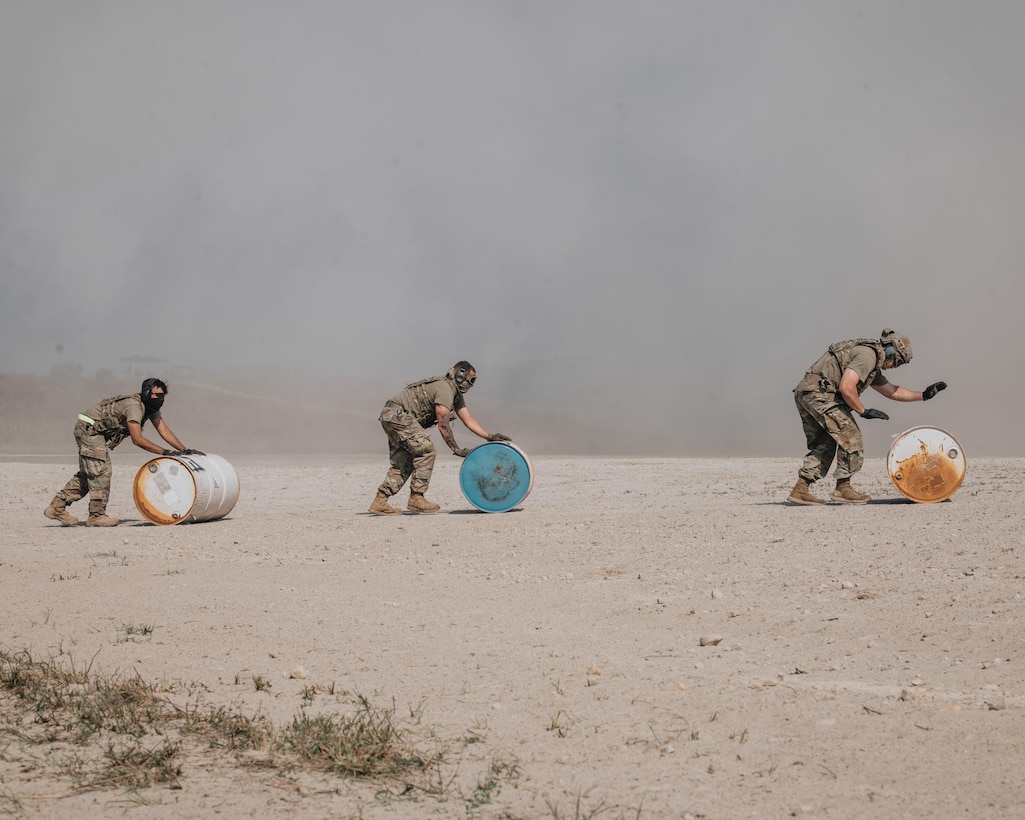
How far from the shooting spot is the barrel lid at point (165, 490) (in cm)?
1303

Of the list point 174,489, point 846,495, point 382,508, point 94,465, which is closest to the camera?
point 846,495

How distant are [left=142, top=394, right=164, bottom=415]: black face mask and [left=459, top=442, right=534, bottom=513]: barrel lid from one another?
3.78 m

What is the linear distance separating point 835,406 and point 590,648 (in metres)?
6.79

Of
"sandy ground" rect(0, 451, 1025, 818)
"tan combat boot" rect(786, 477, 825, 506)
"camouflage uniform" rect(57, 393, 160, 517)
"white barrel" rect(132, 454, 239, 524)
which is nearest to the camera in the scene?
"sandy ground" rect(0, 451, 1025, 818)

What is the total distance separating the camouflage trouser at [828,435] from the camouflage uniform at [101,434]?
307 inches

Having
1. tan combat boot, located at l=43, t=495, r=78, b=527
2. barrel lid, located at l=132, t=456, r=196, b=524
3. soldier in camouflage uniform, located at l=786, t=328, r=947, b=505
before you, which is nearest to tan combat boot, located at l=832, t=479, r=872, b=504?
soldier in camouflage uniform, located at l=786, t=328, r=947, b=505

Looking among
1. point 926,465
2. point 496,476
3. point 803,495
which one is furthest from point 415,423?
point 926,465

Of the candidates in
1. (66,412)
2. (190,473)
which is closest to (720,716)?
(190,473)

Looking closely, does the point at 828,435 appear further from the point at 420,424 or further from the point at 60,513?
the point at 60,513

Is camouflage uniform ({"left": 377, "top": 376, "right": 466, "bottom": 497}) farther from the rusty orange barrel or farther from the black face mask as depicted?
the rusty orange barrel

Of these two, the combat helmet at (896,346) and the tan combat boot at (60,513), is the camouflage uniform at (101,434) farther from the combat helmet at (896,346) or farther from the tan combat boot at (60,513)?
the combat helmet at (896,346)

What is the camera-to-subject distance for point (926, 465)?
12.2 m

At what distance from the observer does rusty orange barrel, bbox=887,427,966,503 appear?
12172mm

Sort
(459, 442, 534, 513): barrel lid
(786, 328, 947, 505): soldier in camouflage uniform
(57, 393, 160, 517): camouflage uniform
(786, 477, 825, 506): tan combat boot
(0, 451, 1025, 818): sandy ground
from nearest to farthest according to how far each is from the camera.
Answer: (0, 451, 1025, 818): sandy ground
(786, 328, 947, 505): soldier in camouflage uniform
(786, 477, 825, 506): tan combat boot
(57, 393, 160, 517): camouflage uniform
(459, 442, 534, 513): barrel lid
